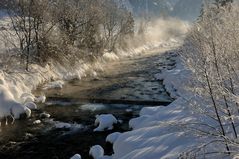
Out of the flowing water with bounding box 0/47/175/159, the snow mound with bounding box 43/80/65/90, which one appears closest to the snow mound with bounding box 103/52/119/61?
the flowing water with bounding box 0/47/175/159

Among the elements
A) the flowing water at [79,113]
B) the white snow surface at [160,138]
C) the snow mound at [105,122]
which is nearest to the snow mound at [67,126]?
the flowing water at [79,113]

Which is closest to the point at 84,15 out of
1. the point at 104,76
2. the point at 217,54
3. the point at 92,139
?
the point at 104,76

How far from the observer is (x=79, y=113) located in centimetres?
2192

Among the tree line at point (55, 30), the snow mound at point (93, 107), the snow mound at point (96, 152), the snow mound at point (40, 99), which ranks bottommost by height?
the snow mound at point (96, 152)

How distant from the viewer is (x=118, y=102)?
2492cm

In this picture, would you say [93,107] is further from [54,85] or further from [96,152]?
[96,152]

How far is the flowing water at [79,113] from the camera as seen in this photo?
53.0 feet

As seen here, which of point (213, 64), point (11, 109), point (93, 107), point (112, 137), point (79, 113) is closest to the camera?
point (213, 64)

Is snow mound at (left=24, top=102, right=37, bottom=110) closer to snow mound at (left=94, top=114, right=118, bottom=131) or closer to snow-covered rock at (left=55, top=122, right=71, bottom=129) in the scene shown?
snow-covered rock at (left=55, top=122, right=71, bottom=129)

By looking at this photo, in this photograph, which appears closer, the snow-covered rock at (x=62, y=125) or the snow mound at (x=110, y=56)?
the snow-covered rock at (x=62, y=125)

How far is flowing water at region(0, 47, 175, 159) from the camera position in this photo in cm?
1616

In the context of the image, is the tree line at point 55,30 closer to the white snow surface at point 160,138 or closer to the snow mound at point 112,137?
the snow mound at point 112,137

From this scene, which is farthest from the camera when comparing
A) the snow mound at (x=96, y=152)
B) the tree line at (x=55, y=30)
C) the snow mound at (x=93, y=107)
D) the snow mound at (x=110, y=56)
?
the snow mound at (x=110, y=56)

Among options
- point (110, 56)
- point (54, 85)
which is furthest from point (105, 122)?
point (110, 56)
